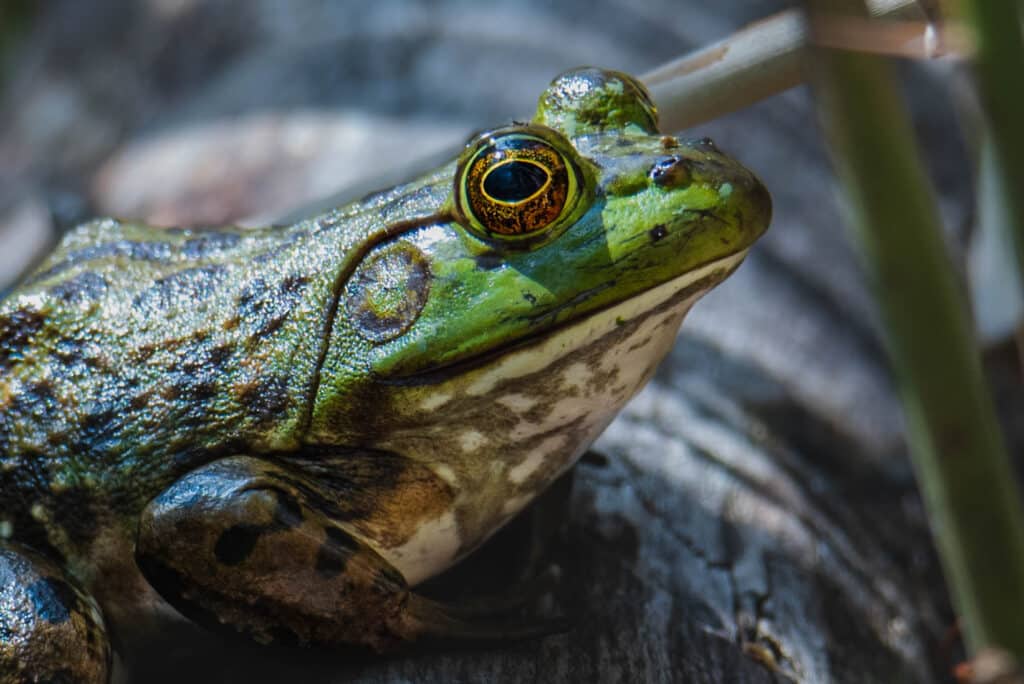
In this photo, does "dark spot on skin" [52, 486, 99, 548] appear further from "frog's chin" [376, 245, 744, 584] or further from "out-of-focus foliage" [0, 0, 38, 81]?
"out-of-focus foliage" [0, 0, 38, 81]

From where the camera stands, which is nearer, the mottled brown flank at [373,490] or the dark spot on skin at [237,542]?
the dark spot on skin at [237,542]

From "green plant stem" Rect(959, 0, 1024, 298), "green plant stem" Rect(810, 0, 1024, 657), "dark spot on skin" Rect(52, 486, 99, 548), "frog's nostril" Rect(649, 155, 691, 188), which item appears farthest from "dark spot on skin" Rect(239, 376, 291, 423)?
"green plant stem" Rect(959, 0, 1024, 298)

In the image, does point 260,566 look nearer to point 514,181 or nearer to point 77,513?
point 77,513

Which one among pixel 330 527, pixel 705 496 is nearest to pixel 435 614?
pixel 330 527

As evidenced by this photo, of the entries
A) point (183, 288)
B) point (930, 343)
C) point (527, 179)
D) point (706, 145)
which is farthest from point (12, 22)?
point (930, 343)

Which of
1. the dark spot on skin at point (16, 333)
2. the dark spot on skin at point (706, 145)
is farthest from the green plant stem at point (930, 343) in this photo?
the dark spot on skin at point (16, 333)

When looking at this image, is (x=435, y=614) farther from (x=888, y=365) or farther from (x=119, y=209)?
(x=119, y=209)

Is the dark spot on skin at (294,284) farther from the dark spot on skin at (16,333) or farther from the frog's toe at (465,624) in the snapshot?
the frog's toe at (465,624)
